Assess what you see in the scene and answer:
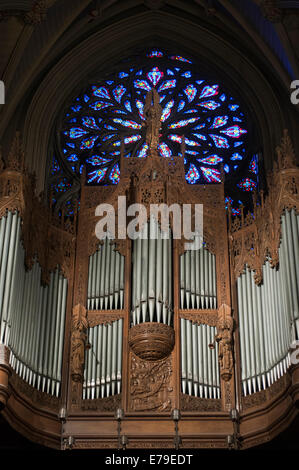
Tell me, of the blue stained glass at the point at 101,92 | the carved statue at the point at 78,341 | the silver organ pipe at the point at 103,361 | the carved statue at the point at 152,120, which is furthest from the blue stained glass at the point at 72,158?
the silver organ pipe at the point at 103,361

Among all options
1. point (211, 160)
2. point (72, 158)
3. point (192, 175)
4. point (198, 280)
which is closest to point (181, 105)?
point (211, 160)

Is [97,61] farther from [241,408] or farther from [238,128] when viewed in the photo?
[241,408]

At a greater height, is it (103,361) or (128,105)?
(128,105)

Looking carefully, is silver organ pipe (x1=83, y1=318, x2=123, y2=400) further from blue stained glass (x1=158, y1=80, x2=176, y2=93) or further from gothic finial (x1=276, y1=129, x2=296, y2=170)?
blue stained glass (x1=158, y1=80, x2=176, y2=93)

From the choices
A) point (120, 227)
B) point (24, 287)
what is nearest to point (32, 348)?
point (24, 287)

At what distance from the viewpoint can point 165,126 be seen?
20703 millimetres

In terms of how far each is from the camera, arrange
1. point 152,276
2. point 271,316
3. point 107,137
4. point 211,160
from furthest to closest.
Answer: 1. point 107,137
2. point 211,160
3. point 152,276
4. point 271,316

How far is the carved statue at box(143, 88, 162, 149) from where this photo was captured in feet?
57.6

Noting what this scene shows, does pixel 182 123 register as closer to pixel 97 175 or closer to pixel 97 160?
pixel 97 160

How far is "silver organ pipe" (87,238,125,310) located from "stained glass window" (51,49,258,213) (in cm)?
356

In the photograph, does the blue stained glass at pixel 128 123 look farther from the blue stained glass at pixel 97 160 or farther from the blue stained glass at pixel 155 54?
the blue stained glass at pixel 155 54

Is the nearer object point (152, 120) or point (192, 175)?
point (152, 120)

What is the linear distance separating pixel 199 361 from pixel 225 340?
57cm

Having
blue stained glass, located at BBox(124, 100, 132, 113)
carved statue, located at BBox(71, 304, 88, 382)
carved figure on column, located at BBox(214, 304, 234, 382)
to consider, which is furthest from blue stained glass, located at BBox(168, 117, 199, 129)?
carved statue, located at BBox(71, 304, 88, 382)
